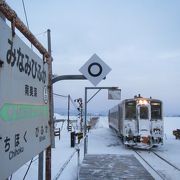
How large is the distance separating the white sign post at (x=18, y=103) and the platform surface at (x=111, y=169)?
5.44 metres

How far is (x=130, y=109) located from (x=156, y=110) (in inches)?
61.6

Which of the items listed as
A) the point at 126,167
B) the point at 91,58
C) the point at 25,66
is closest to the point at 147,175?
the point at 126,167

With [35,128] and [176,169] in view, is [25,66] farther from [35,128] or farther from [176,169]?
[176,169]

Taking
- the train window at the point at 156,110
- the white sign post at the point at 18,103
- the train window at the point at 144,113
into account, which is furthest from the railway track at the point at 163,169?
the white sign post at the point at 18,103

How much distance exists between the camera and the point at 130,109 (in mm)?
22484

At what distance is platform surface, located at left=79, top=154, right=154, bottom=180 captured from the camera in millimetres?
9391

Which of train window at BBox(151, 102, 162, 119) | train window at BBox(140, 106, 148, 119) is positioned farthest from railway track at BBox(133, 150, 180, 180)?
train window at BBox(151, 102, 162, 119)

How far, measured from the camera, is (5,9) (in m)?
3.12

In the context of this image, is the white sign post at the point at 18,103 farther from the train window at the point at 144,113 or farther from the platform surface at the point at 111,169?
the train window at the point at 144,113

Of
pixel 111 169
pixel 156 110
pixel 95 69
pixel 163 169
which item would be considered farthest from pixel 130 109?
pixel 95 69

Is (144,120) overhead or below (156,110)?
below

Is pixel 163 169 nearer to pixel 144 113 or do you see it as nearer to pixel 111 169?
pixel 111 169

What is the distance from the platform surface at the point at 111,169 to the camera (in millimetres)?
9391

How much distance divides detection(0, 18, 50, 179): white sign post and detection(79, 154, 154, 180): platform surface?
5.44 metres
